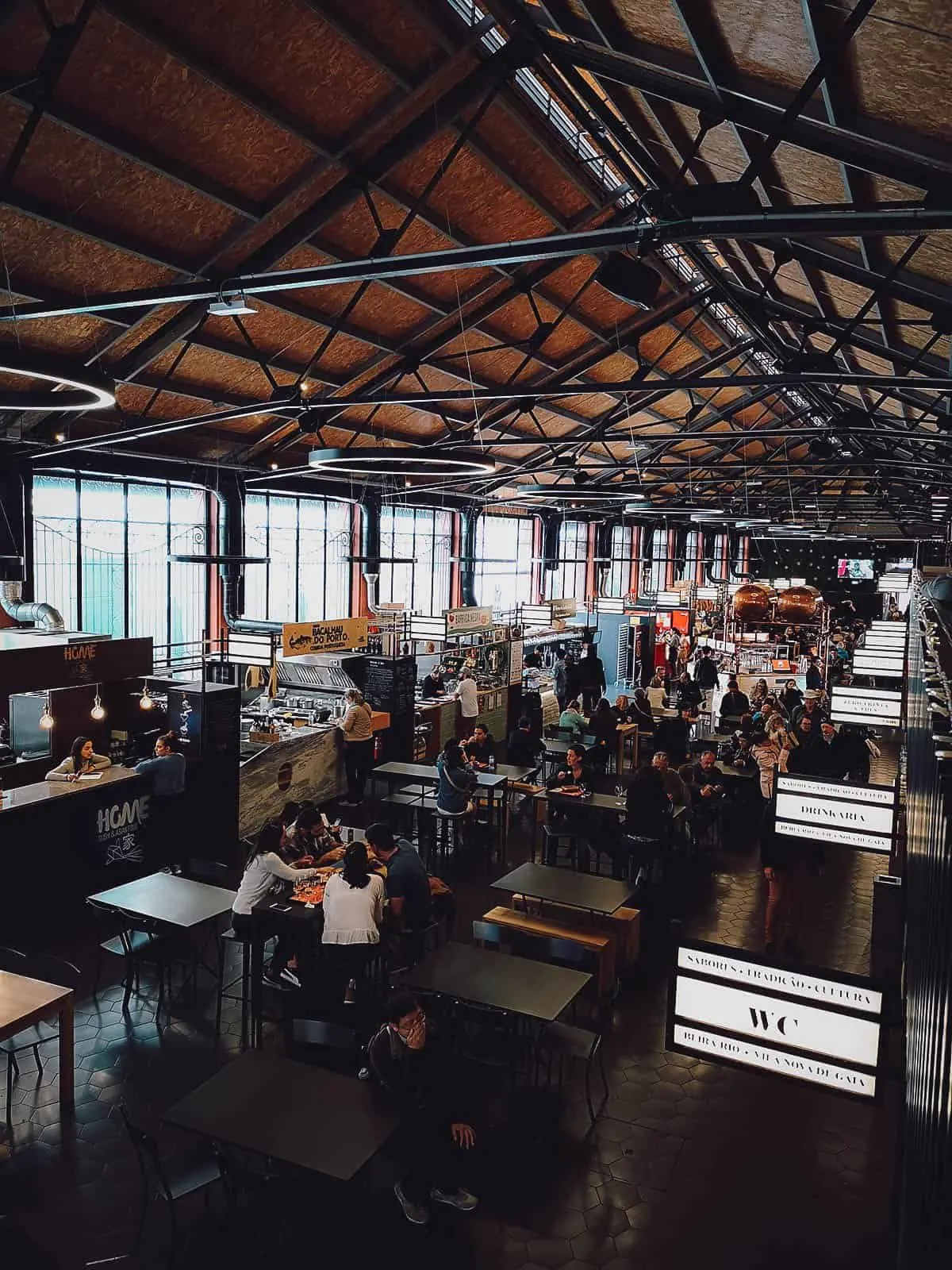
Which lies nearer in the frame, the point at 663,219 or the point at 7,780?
the point at 663,219

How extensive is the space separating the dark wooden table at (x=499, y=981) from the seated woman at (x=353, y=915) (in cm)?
51

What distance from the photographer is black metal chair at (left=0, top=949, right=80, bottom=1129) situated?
Result: 16.7 ft

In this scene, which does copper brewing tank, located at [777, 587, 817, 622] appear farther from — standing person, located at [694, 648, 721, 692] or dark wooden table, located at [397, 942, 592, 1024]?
dark wooden table, located at [397, 942, 592, 1024]

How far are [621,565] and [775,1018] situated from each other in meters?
31.1

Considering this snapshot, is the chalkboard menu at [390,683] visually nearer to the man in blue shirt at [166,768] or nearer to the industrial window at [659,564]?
the man in blue shirt at [166,768]

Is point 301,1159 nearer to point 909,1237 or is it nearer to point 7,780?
point 909,1237

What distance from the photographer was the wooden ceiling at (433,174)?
4.64 meters

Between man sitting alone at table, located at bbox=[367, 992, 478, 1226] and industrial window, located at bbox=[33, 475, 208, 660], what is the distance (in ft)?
31.5

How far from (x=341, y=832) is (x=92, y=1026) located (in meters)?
2.69

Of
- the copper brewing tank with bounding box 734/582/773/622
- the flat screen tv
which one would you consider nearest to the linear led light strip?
the copper brewing tank with bounding box 734/582/773/622

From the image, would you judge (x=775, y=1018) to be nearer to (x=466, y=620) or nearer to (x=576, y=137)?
(x=576, y=137)

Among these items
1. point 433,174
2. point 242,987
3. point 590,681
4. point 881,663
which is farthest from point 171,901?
point 590,681

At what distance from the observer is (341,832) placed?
8.16 meters

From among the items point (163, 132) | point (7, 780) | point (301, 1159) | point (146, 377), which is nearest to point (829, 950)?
point (301, 1159)
